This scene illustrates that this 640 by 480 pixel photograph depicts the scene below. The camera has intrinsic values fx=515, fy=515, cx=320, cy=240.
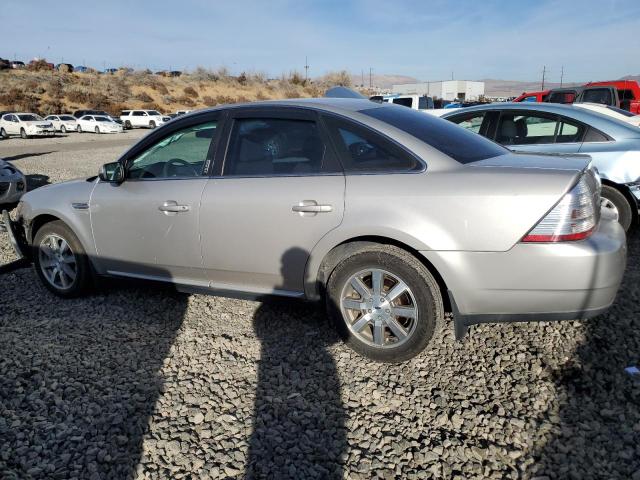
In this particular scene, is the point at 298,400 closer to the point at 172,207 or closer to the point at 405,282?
the point at 405,282

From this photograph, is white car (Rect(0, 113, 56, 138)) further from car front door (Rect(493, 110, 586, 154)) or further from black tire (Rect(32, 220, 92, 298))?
car front door (Rect(493, 110, 586, 154))

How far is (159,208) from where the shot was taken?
12.4ft

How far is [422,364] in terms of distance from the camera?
328 cm

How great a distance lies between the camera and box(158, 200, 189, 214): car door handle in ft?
12.1

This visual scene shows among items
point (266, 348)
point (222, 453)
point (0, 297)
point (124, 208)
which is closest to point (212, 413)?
point (222, 453)

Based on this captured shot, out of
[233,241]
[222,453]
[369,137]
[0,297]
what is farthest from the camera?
[0,297]

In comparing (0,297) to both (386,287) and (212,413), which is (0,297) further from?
(386,287)

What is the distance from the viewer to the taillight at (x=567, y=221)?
2.74 m

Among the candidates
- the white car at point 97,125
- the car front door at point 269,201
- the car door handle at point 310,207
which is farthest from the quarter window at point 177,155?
the white car at point 97,125

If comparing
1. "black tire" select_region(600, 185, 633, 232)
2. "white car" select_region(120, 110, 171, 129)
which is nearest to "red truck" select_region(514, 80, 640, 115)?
"black tire" select_region(600, 185, 633, 232)

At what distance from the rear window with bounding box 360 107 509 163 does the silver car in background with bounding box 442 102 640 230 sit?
6.59 feet

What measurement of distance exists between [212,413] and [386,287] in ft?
4.11

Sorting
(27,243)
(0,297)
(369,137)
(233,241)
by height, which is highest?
(369,137)

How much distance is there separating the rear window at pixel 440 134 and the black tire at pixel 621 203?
2415mm
